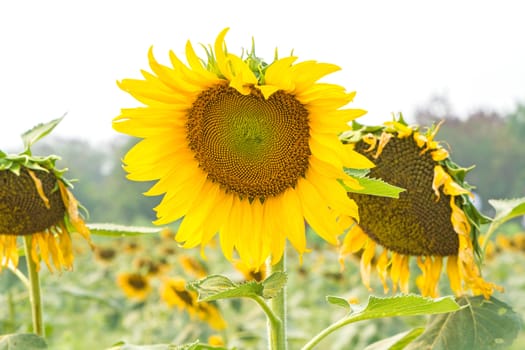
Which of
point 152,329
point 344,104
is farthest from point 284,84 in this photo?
point 152,329

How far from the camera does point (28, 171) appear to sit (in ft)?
4.17

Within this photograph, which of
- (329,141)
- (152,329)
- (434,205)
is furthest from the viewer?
(152,329)

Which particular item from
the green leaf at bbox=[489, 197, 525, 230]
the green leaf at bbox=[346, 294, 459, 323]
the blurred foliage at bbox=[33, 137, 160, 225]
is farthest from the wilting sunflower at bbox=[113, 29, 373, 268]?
the blurred foliage at bbox=[33, 137, 160, 225]

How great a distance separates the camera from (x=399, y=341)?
1262 millimetres

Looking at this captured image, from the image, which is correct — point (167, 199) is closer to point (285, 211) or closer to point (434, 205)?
point (285, 211)

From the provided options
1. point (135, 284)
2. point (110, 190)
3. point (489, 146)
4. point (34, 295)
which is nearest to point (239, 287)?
point (34, 295)

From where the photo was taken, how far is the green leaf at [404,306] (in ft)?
3.08

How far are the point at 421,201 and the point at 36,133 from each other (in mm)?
695

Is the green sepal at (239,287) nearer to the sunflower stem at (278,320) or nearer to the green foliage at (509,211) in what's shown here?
the sunflower stem at (278,320)

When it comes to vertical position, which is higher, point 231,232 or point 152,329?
point 231,232

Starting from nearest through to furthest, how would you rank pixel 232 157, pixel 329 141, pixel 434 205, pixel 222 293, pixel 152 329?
pixel 222 293 → pixel 329 141 → pixel 232 157 → pixel 434 205 → pixel 152 329

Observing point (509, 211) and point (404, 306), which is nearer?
point (404, 306)

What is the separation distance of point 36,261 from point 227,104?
0.50m

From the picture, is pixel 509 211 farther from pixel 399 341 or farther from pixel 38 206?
pixel 38 206
